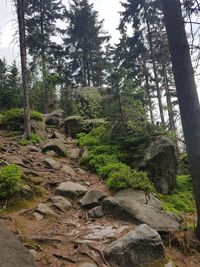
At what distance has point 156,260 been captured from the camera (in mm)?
5805

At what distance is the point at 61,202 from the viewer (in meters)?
7.80

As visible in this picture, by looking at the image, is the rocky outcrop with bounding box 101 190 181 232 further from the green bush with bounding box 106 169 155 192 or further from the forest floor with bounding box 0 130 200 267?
the green bush with bounding box 106 169 155 192

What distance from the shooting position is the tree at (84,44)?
110ft

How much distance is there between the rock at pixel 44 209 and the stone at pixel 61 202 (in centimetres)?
33

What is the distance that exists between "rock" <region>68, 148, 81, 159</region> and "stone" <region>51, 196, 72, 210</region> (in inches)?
204

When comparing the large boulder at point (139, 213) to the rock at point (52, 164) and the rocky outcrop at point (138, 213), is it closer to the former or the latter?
the rocky outcrop at point (138, 213)

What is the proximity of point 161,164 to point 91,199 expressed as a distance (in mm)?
4793

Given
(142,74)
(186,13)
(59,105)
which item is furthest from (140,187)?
(59,105)

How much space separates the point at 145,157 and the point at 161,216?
4.48 m

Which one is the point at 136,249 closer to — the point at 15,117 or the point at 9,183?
the point at 9,183

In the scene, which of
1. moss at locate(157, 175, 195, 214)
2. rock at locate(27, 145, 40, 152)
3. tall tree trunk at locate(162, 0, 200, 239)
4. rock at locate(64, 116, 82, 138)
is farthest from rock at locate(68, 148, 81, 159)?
tall tree trunk at locate(162, 0, 200, 239)

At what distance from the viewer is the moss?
35.4 ft

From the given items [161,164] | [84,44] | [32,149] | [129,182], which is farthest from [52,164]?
[84,44]

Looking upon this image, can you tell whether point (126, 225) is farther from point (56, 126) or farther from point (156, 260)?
point (56, 126)
